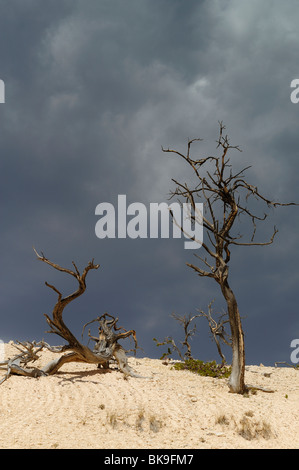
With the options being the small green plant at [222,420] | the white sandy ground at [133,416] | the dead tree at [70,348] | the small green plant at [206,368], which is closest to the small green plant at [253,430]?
the white sandy ground at [133,416]

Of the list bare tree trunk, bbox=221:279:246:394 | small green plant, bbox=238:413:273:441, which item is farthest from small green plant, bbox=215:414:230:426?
bare tree trunk, bbox=221:279:246:394

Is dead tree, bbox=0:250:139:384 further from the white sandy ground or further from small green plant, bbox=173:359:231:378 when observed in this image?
small green plant, bbox=173:359:231:378

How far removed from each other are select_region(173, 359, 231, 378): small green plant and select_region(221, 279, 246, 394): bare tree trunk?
4.44 metres

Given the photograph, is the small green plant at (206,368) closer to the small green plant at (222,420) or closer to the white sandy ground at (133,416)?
the white sandy ground at (133,416)

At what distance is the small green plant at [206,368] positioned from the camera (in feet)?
59.5

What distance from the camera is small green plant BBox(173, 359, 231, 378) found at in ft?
59.5

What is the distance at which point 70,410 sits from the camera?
31.6ft

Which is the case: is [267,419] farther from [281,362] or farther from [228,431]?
[281,362]

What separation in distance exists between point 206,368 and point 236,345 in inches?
223

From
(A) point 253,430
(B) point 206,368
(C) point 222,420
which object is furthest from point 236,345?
(B) point 206,368
